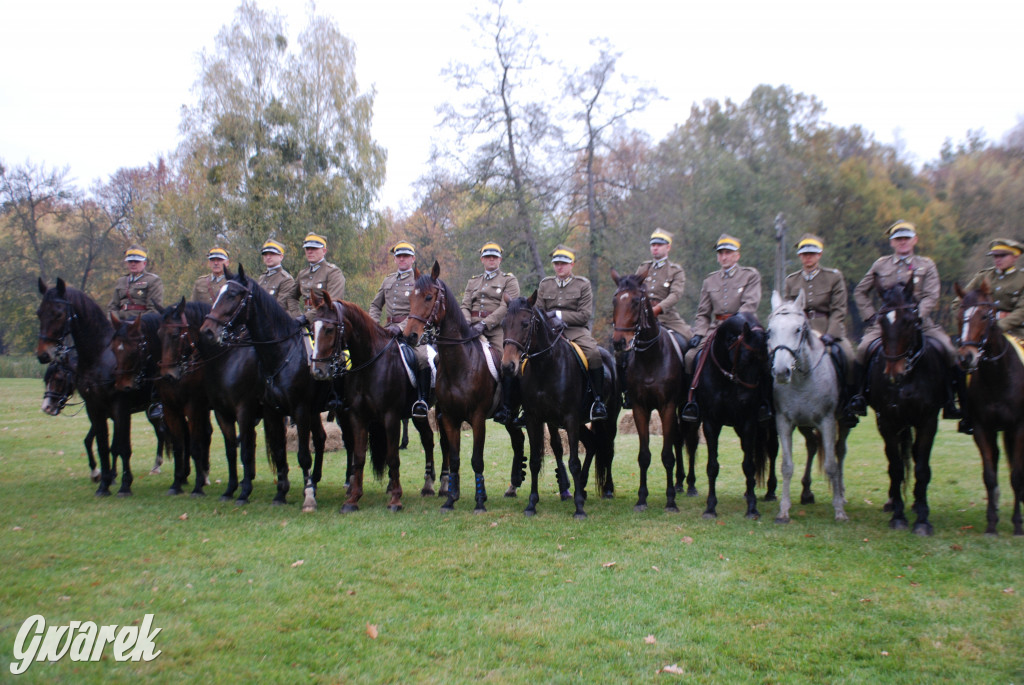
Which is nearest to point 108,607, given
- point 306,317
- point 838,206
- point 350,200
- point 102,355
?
point 306,317

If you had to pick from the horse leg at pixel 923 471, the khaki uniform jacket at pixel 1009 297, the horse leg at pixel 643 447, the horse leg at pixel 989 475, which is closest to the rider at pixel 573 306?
the horse leg at pixel 643 447

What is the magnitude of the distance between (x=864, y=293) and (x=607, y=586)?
565cm

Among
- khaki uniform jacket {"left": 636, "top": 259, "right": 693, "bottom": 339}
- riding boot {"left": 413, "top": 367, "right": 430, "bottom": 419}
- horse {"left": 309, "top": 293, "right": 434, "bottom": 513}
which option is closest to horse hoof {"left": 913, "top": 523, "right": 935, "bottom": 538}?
khaki uniform jacket {"left": 636, "top": 259, "right": 693, "bottom": 339}

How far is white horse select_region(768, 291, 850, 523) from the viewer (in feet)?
26.1

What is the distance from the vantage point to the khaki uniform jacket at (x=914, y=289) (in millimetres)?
7996

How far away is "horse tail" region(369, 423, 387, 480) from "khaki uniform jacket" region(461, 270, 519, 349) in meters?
1.95

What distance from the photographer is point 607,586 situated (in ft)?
19.4

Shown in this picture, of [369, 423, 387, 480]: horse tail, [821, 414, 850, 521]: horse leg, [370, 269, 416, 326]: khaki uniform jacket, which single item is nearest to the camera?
[821, 414, 850, 521]: horse leg

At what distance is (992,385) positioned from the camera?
295 inches

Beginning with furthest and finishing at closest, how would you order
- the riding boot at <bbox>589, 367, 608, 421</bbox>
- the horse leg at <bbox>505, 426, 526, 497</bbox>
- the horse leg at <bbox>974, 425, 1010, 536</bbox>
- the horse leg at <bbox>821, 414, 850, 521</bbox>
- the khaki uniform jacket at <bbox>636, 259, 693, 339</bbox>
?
the horse leg at <bbox>505, 426, 526, 497</bbox>, the khaki uniform jacket at <bbox>636, 259, 693, 339</bbox>, the riding boot at <bbox>589, 367, 608, 421</bbox>, the horse leg at <bbox>821, 414, 850, 521</bbox>, the horse leg at <bbox>974, 425, 1010, 536</bbox>

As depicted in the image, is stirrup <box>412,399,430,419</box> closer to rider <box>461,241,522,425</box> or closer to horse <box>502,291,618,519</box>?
rider <box>461,241,522,425</box>

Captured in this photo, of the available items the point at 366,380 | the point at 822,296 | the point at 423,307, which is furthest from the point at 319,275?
the point at 822,296

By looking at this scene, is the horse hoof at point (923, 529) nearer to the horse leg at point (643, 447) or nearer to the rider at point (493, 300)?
the horse leg at point (643, 447)

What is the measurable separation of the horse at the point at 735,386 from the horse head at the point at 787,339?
30 cm
